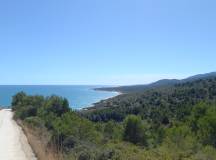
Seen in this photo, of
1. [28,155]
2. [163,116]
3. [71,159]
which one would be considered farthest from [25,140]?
[163,116]

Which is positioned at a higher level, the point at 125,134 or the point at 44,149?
the point at 44,149

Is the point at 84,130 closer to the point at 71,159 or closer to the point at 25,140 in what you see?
the point at 25,140

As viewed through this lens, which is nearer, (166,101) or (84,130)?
(84,130)

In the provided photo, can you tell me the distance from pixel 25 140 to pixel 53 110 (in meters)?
12.4

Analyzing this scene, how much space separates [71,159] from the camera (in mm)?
11164

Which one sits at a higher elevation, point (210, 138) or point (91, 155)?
point (91, 155)

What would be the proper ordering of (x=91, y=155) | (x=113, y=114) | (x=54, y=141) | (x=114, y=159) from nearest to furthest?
(x=114, y=159)
(x=91, y=155)
(x=54, y=141)
(x=113, y=114)

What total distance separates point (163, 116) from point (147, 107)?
1692 centimetres

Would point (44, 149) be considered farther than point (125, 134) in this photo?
No

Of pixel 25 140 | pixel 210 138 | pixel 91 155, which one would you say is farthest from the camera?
pixel 210 138

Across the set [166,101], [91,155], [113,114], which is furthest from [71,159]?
[166,101]

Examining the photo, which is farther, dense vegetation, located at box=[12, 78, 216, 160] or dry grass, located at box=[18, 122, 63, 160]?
dry grass, located at box=[18, 122, 63, 160]

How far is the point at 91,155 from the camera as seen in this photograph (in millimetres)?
10805

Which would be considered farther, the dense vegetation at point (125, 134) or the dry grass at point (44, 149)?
the dry grass at point (44, 149)
